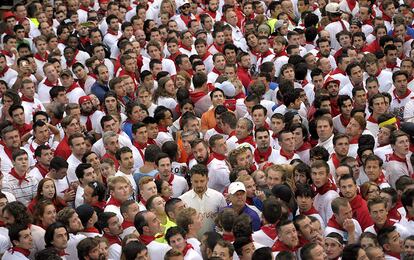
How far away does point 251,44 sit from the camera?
1661 cm

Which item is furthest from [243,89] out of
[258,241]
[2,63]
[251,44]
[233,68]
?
[258,241]

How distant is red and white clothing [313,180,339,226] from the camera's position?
35.7 feet

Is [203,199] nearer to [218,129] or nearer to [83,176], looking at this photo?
[83,176]

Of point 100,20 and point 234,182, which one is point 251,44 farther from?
point 234,182

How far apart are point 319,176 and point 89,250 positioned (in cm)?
270

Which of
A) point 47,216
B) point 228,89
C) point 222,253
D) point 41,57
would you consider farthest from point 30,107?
point 222,253

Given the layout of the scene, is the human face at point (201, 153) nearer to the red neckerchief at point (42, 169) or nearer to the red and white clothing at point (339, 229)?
the red neckerchief at point (42, 169)

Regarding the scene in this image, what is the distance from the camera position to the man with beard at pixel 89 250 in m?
9.54

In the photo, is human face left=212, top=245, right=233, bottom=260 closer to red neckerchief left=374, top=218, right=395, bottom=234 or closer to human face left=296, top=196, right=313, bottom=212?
human face left=296, top=196, right=313, bottom=212

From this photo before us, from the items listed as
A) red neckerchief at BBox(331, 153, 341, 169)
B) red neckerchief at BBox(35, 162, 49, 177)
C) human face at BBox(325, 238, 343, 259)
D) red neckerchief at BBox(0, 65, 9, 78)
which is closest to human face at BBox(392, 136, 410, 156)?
red neckerchief at BBox(331, 153, 341, 169)

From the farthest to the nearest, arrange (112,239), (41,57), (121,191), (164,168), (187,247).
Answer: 1. (41,57)
2. (164,168)
3. (121,191)
4. (112,239)
5. (187,247)

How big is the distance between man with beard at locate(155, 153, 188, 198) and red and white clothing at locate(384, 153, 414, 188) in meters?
2.28

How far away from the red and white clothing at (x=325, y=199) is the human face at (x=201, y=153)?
140cm

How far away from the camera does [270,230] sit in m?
10.0
